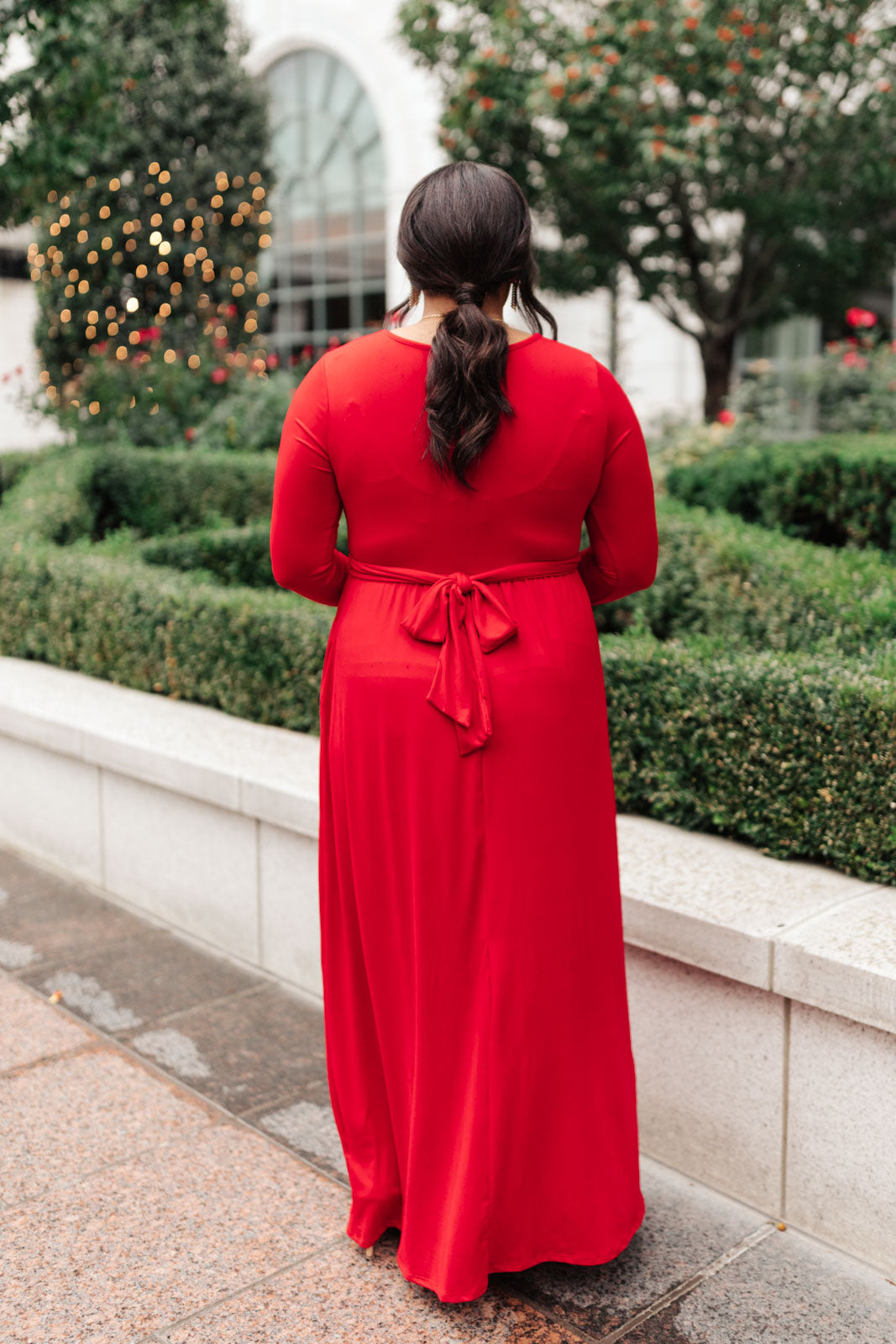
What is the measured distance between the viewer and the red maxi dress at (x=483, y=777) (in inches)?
90.5

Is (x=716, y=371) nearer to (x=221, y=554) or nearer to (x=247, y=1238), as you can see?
(x=221, y=554)

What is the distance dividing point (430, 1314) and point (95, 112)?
7.18m

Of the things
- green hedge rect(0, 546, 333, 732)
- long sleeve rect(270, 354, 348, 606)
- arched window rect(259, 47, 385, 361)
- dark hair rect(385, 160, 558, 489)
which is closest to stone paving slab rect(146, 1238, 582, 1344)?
long sleeve rect(270, 354, 348, 606)

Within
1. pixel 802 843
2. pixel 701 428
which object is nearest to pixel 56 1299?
pixel 802 843

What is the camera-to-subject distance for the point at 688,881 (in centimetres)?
302

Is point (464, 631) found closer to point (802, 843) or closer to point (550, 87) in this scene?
point (802, 843)

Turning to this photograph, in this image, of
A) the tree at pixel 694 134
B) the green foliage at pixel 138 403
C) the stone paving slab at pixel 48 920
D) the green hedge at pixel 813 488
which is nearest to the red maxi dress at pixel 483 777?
the stone paving slab at pixel 48 920

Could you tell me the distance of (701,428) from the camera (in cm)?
959

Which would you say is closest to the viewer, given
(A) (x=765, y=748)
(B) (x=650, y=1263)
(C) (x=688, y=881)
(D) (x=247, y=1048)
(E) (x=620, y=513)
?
(E) (x=620, y=513)

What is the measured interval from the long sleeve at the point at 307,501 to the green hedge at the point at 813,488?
3.57m

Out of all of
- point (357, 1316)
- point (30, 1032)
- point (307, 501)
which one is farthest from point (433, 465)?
point (30, 1032)

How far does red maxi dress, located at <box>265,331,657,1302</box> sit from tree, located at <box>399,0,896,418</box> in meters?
7.60

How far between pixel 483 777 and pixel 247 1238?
4.05ft

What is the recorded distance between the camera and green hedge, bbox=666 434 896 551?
5.48 metres
